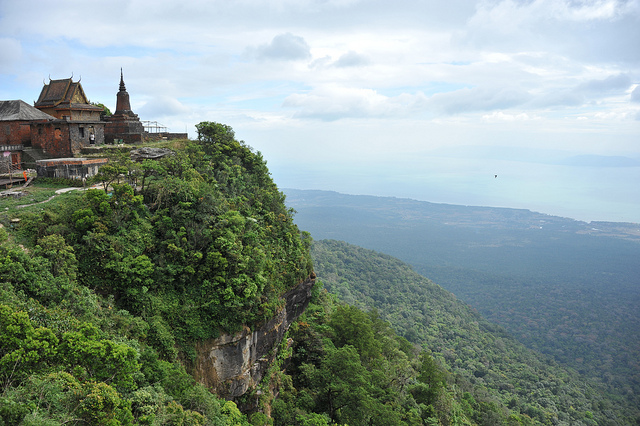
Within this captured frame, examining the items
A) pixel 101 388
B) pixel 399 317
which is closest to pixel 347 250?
pixel 399 317

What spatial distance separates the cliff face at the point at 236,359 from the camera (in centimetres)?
1914

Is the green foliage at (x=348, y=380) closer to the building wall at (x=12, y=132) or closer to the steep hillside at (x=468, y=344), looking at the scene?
the building wall at (x=12, y=132)

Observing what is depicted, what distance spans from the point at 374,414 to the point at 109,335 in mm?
18579

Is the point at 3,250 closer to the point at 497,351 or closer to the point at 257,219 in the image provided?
the point at 257,219

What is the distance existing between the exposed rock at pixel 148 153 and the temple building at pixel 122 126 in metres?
7.15

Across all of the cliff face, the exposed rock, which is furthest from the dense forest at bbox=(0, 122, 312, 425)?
the exposed rock

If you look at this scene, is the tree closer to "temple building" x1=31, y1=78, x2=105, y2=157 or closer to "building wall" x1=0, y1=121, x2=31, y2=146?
"temple building" x1=31, y1=78, x2=105, y2=157

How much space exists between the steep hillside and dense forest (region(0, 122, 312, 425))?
46.5 metres

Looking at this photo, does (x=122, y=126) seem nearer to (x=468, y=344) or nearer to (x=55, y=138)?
(x=55, y=138)

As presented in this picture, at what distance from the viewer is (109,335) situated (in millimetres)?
14469

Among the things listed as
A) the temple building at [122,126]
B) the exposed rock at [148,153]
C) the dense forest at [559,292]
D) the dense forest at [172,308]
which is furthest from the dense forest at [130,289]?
the dense forest at [559,292]

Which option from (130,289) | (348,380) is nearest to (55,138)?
(130,289)

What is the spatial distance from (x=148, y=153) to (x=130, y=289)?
592 inches

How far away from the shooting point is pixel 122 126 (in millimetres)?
36938
